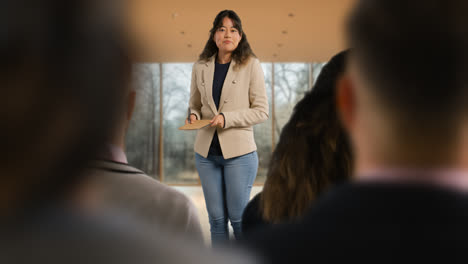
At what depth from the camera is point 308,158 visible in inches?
40.9

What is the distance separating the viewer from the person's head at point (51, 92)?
0.22 metres

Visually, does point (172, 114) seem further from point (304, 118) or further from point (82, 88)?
point (82, 88)

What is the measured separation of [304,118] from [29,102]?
91 centimetres

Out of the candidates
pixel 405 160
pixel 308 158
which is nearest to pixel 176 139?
pixel 308 158

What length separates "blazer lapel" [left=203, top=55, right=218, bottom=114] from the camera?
232cm

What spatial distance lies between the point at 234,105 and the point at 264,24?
441 cm

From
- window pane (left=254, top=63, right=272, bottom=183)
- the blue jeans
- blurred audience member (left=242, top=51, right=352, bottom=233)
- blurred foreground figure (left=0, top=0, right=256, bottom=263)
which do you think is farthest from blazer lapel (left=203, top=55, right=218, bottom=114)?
window pane (left=254, top=63, right=272, bottom=183)

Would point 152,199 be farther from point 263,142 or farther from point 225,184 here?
point 263,142

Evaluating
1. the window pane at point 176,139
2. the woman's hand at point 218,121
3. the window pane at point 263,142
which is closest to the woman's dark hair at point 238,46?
the woman's hand at point 218,121

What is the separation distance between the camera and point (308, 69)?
30.7 ft

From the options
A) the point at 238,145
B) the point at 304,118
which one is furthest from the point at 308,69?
the point at 304,118

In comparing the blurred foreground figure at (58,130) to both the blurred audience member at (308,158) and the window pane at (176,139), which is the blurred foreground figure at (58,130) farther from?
the window pane at (176,139)

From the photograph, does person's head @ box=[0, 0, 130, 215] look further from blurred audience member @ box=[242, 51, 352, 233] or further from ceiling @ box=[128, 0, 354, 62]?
ceiling @ box=[128, 0, 354, 62]

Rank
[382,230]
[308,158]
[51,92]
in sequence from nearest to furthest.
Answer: [51,92], [382,230], [308,158]
